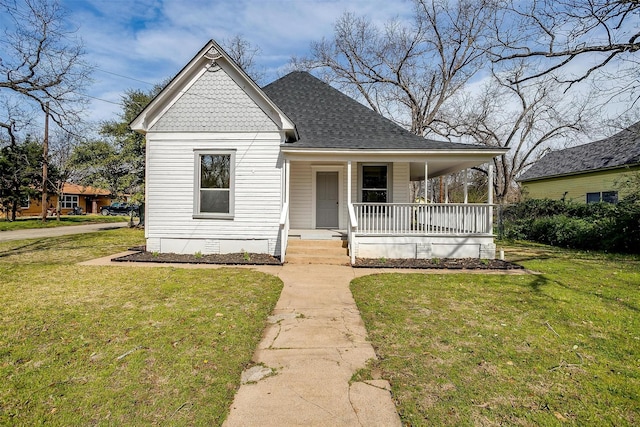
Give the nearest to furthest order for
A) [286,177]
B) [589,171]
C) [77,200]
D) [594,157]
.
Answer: [286,177], [589,171], [594,157], [77,200]

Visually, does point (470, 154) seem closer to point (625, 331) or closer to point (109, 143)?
point (625, 331)

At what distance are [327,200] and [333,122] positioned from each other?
280cm

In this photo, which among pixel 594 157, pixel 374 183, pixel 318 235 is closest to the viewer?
pixel 318 235

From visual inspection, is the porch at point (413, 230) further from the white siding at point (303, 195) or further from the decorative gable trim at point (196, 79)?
the decorative gable trim at point (196, 79)

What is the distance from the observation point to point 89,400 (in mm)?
2539

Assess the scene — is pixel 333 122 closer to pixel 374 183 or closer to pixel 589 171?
pixel 374 183

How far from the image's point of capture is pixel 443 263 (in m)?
8.71

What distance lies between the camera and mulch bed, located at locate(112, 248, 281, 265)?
337 inches

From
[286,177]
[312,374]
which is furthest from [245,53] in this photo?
[312,374]

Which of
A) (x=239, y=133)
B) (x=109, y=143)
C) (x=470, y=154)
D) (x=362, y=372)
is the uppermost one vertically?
(x=109, y=143)

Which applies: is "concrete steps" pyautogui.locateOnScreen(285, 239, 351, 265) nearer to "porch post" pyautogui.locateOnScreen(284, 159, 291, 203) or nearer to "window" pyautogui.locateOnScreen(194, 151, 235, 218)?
"porch post" pyautogui.locateOnScreen(284, 159, 291, 203)

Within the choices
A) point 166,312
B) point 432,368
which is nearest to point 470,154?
point 432,368

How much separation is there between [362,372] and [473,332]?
179cm

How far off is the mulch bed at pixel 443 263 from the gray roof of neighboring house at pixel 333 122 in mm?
3216
